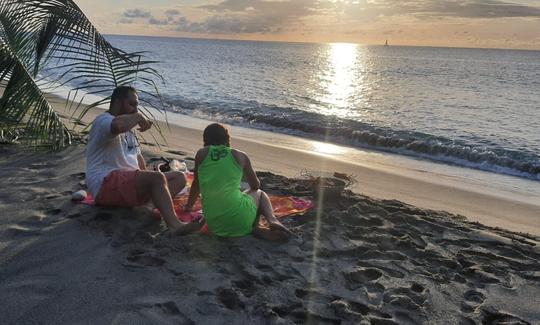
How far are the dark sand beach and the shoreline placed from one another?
1138mm

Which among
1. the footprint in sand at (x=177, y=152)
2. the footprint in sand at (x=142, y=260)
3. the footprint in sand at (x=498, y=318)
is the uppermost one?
the footprint in sand at (x=177, y=152)

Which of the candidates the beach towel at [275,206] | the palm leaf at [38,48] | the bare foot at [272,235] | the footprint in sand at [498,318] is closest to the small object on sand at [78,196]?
the beach towel at [275,206]

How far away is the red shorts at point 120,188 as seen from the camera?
4418 millimetres

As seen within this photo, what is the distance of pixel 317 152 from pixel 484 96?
20.0 m

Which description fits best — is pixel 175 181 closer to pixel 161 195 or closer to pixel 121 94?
pixel 161 195

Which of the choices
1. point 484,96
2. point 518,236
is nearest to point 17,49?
point 518,236

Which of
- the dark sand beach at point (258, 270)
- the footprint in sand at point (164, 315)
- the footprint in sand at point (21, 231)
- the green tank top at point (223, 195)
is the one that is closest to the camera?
the footprint in sand at point (164, 315)

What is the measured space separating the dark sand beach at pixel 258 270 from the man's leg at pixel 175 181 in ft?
1.44

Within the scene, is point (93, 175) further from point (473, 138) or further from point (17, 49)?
point (473, 138)

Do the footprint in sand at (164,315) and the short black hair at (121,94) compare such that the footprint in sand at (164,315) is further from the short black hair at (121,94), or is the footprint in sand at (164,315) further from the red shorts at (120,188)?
the short black hair at (121,94)

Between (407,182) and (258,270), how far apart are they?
4.67 meters

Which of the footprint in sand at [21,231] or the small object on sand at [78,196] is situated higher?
the small object on sand at [78,196]

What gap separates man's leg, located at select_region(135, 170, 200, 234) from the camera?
415cm

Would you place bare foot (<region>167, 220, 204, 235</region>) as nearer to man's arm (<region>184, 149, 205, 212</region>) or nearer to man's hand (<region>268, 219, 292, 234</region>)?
man's arm (<region>184, 149, 205, 212</region>)
